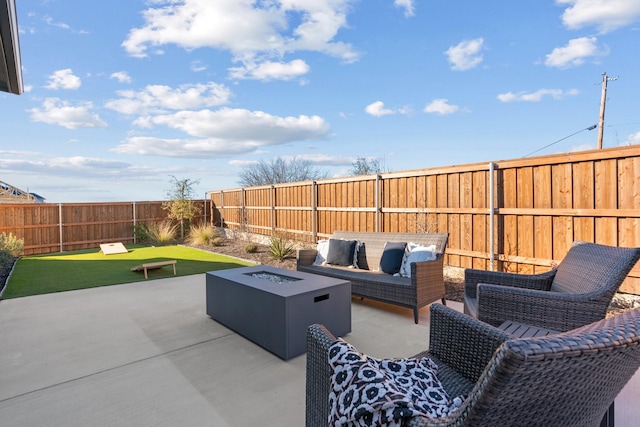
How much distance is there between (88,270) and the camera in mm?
6844

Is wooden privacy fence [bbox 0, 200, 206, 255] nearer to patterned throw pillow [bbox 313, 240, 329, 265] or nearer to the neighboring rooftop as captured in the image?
the neighboring rooftop

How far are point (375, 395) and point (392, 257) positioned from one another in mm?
3383

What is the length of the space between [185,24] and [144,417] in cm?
551

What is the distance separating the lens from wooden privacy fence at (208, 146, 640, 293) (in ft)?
12.8

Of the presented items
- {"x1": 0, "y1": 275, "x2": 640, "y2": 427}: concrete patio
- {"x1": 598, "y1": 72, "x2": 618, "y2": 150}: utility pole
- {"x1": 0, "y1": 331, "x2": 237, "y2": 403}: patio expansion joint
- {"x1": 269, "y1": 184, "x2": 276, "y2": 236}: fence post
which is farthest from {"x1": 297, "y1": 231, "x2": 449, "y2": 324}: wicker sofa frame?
{"x1": 598, "y1": 72, "x2": 618, "y2": 150}: utility pole

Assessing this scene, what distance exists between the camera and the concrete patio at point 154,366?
2.07 meters

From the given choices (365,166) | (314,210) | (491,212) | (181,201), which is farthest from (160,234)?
(491,212)

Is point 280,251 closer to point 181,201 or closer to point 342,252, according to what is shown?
point 342,252

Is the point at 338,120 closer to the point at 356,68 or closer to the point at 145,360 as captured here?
the point at 356,68

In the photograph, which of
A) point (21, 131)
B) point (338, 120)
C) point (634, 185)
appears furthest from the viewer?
point (338, 120)

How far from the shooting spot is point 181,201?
1234 cm

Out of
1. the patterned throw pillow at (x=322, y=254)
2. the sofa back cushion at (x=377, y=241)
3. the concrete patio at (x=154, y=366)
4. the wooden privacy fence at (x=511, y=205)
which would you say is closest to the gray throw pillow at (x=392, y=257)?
the sofa back cushion at (x=377, y=241)

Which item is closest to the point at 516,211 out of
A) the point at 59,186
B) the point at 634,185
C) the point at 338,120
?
the point at 634,185

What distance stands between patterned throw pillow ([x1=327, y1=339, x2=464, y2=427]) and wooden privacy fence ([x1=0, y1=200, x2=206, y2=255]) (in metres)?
12.4
